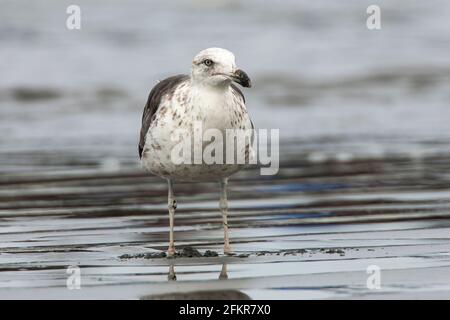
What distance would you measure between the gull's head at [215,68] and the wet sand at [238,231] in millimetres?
1250

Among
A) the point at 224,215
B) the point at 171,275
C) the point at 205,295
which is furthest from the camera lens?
the point at 224,215

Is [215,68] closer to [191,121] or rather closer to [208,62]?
[208,62]

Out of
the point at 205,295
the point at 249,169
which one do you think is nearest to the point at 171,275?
the point at 205,295

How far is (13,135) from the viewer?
16.6 m

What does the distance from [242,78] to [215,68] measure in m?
0.36

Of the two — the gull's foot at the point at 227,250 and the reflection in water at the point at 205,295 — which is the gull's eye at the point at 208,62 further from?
the reflection in water at the point at 205,295

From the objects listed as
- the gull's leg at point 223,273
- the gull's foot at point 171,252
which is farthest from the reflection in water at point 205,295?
the gull's foot at point 171,252

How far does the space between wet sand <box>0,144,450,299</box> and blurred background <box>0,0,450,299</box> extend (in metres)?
0.03

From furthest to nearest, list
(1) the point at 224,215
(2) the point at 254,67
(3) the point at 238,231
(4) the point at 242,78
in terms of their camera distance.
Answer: (2) the point at 254,67 < (3) the point at 238,231 < (1) the point at 224,215 < (4) the point at 242,78

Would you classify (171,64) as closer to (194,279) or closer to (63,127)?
(63,127)

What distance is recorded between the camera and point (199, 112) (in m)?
8.57

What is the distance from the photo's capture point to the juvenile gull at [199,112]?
8539 mm

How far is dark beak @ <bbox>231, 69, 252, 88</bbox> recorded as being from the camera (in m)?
8.23
